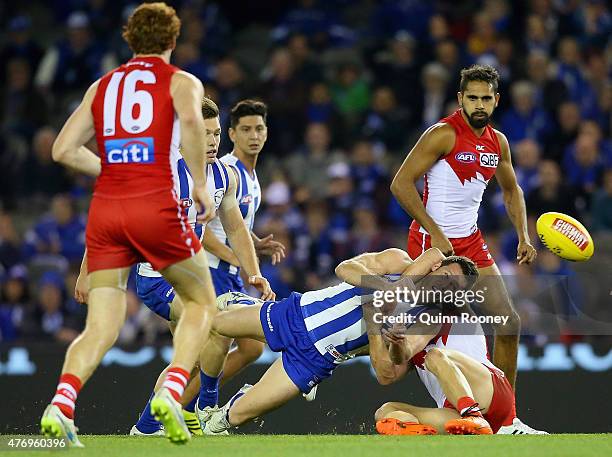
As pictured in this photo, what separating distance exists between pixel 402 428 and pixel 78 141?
2943 mm

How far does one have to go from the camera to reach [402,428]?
7949 mm

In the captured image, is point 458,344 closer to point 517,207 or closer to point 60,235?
point 517,207

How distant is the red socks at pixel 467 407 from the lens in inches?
299

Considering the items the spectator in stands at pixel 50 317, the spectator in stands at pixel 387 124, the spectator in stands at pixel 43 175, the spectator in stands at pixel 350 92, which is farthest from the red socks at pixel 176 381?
the spectator in stands at pixel 350 92

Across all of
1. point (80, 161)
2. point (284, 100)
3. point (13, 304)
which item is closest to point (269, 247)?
point (80, 161)

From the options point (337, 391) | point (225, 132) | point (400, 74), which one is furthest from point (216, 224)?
point (400, 74)

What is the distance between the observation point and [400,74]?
14.8m

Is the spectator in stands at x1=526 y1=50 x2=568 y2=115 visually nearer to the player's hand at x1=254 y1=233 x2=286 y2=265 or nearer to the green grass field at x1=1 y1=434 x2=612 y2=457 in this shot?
the player's hand at x1=254 y1=233 x2=286 y2=265

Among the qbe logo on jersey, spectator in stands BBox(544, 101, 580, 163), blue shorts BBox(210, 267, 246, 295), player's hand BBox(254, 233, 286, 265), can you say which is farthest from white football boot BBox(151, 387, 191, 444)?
spectator in stands BBox(544, 101, 580, 163)

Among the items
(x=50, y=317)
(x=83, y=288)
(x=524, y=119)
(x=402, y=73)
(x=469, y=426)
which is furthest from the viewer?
(x=402, y=73)

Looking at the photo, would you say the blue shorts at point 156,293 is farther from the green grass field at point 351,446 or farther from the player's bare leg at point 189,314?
the player's bare leg at point 189,314

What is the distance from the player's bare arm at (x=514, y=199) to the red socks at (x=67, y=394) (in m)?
3.93

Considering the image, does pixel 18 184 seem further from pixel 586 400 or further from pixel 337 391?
pixel 586 400

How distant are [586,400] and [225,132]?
229 inches
